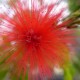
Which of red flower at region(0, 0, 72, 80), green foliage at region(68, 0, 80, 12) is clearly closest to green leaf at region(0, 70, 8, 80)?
red flower at region(0, 0, 72, 80)

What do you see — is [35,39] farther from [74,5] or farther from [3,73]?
[74,5]

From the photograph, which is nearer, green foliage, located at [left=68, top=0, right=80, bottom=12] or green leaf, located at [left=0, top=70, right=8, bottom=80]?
green leaf, located at [left=0, top=70, right=8, bottom=80]

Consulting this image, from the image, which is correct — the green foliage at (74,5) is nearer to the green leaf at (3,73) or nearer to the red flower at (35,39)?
the red flower at (35,39)

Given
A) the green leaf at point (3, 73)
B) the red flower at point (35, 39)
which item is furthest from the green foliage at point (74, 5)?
the green leaf at point (3, 73)

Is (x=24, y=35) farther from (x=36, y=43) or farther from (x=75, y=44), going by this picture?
(x=75, y=44)

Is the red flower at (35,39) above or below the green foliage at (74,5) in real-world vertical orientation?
below

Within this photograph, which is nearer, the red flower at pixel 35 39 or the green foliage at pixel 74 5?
the red flower at pixel 35 39

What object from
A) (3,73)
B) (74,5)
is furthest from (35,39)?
(74,5)

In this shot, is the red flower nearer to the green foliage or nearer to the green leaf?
the green leaf
